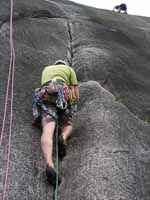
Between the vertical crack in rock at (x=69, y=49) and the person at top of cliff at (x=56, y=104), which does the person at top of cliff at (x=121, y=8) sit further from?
the person at top of cliff at (x=56, y=104)

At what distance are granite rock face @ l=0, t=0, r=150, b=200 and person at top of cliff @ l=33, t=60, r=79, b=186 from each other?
26cm

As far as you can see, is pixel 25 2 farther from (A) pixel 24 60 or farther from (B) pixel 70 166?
(B) pixel 70 166

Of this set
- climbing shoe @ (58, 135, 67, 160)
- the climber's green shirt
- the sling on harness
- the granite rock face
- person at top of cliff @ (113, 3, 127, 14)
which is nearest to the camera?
the granite rock face

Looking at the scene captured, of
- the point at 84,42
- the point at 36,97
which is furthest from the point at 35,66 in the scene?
the point at 84,42

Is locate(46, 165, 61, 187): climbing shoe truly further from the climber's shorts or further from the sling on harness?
the sling on harness

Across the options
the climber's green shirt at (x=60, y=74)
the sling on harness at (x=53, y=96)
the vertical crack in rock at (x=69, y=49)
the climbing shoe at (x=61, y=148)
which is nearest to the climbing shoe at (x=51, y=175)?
the climbing shoe at (x=61, y=148)

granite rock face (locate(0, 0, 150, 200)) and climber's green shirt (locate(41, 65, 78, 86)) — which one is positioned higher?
climber's green shirt (locate(41, 65, 78, 86))

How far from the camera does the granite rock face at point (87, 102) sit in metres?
8.22

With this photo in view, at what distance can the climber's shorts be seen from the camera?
953cm

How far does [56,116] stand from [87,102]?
4.21 feet

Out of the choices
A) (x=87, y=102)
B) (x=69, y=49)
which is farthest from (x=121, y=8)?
(x=87, y=102)

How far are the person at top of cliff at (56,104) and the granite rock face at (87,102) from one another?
0.85ft

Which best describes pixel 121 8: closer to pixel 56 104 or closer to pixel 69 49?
pixel 69 49

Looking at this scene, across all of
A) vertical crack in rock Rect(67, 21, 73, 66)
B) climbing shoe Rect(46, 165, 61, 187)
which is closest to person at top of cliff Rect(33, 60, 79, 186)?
climbing shoe Rect(46, 165, 61, 187)
